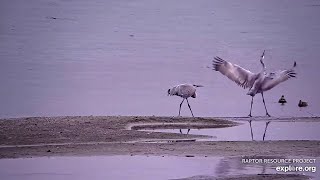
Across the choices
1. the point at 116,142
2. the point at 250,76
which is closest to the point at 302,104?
the point at 250,76

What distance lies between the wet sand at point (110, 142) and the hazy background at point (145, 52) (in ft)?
6.88

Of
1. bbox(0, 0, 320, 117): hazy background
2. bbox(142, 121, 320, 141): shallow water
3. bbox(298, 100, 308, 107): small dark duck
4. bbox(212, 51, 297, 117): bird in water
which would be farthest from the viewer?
bbox(0, 0, 320, 117): hazy background

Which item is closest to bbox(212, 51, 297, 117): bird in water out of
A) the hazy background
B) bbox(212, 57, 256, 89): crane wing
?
bbox(212, 57, 256, 89): crane wing

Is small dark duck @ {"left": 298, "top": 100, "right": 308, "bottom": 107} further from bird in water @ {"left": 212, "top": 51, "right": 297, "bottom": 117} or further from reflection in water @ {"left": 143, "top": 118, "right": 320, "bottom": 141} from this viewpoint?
reflection in water @ {"left": 143, "top": 118, "right": 320, "bottom": 141}

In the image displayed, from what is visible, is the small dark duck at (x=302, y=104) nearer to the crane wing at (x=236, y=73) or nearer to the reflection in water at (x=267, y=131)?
the crane wing at (x=236, y=73)

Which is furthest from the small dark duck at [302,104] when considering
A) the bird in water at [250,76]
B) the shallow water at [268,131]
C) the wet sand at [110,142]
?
the wet sand at [110,142]

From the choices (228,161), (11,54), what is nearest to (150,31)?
(11,54)

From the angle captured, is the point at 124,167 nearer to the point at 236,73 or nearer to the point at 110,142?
the point at 110,142

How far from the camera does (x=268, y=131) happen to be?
16.9m

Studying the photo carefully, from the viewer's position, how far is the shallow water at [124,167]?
12414 millimetres

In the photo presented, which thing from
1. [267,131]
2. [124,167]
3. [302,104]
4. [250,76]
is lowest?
[124,167]

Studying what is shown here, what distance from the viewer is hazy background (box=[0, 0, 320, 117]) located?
20.4 metres

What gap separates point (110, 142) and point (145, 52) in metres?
13.9

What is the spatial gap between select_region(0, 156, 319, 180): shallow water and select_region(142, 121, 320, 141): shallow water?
2368 millimetres
